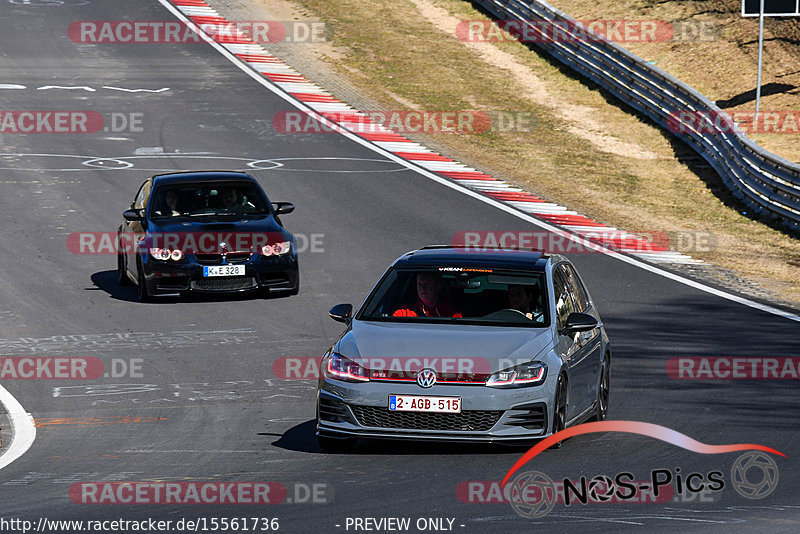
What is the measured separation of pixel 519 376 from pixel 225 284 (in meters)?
8.34

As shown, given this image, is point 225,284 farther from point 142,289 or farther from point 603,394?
point 603,394

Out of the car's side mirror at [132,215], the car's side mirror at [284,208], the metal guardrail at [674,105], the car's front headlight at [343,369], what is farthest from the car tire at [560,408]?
the metal guardrail at [674,105]

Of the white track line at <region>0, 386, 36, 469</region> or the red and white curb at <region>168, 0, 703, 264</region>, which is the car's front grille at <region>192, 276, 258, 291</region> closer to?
the white track line at <region>0, 386, 36, 469</region>

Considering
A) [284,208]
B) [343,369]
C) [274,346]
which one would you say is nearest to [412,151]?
[284,208]

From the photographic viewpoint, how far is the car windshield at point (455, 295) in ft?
36.3

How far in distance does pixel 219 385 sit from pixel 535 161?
17349 millimetres

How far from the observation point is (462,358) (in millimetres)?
10141

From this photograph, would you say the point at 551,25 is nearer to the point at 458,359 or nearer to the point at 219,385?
the point at 219,385

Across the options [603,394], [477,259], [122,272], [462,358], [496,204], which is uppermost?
[477,259]

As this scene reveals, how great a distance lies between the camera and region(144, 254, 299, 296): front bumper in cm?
1773

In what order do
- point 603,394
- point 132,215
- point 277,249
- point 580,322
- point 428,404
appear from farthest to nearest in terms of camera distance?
point 132,215 < point 277,249 < point 603,394 < point 580,322 < point 428,404

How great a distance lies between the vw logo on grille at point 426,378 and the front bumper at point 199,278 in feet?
26.7

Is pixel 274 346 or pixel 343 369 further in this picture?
pixel 274 346

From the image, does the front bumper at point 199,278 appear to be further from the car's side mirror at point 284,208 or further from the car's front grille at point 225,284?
the car's side mirror at point 284,208
